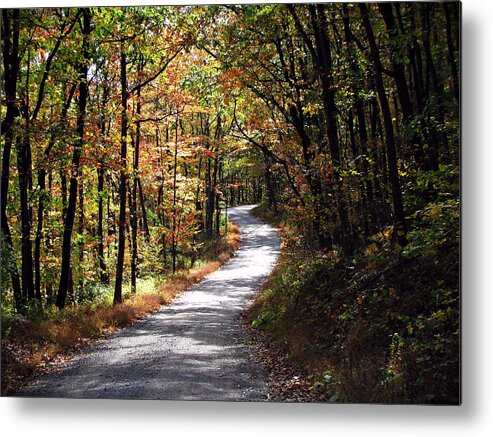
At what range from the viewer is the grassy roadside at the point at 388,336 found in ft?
13.6

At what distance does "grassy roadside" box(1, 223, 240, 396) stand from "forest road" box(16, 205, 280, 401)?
20cm

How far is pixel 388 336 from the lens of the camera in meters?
4.48

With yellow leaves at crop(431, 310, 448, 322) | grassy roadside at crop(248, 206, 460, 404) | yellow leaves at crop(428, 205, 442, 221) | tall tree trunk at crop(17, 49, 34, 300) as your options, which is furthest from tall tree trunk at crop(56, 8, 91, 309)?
yellow leaves at crop(431, 310, 448, 322)

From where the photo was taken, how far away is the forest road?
4855mm

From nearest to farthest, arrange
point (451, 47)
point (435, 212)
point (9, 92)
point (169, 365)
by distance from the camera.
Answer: point (435, 212)
point (451, 47)
point (169, 365)
point (9, 92)

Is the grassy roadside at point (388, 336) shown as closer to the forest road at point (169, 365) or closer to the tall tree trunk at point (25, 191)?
the forest road at point (169, 365)

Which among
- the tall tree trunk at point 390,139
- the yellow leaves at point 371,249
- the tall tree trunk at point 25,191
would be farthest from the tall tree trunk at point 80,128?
the yellow leaves at point 371,249

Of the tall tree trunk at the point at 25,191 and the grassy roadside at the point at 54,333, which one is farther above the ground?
the tall tree trunk at the point at 25,191

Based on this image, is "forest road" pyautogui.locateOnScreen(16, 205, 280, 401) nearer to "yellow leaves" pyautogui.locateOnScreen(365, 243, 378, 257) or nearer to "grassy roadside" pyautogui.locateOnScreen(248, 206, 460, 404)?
"grassy roadside" pyautogui.locateOnScreen(248, 206, 460, 404)

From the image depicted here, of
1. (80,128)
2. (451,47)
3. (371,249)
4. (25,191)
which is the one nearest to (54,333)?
(25,191)

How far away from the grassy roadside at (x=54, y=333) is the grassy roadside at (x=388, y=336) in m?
2.93

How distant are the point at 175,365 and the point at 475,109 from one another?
4.27m

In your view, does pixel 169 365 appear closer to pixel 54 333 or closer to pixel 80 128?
pixel 54 333

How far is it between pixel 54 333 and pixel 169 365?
1835mm
